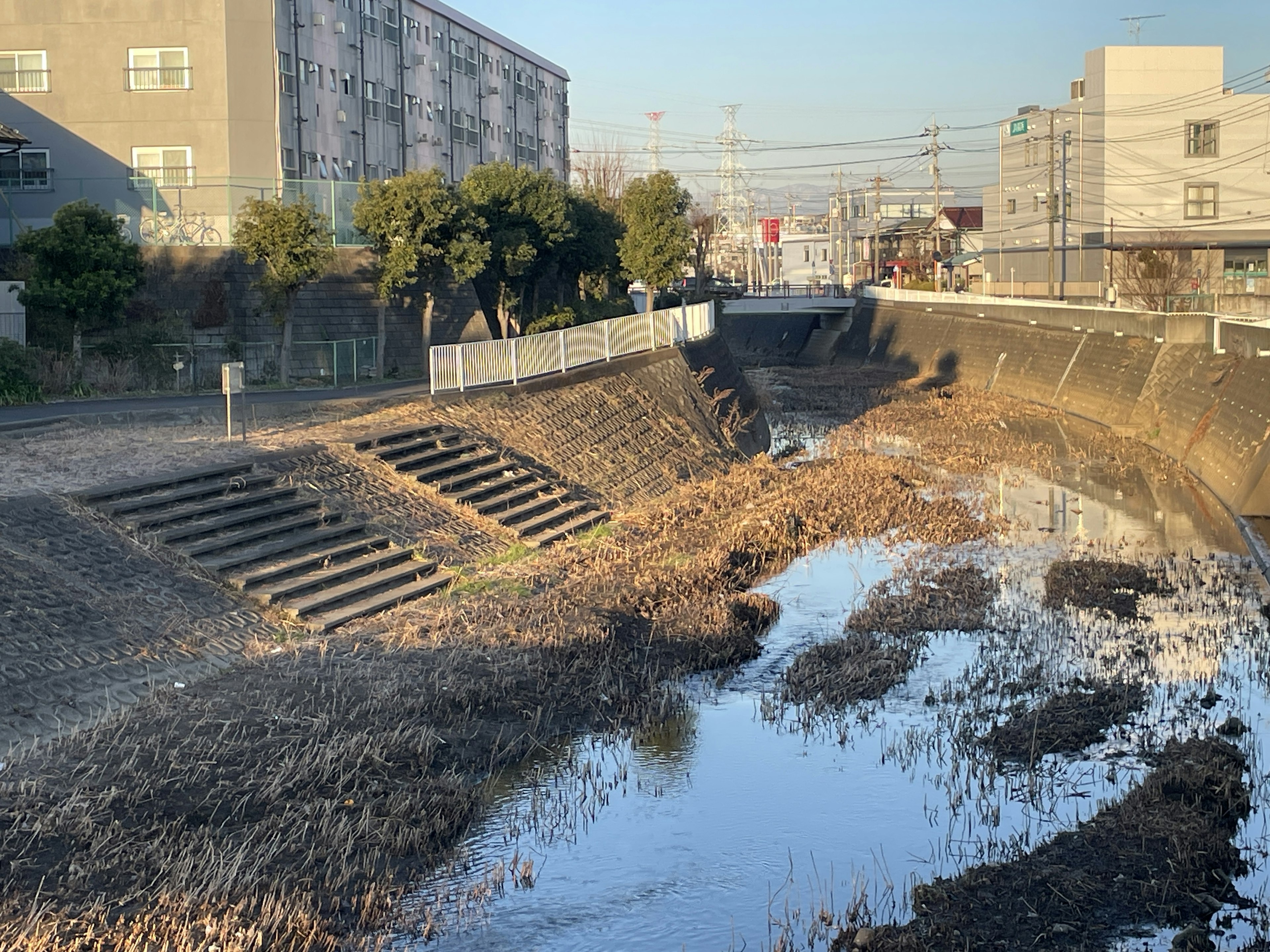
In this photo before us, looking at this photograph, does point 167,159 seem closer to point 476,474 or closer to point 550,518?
point 476,474

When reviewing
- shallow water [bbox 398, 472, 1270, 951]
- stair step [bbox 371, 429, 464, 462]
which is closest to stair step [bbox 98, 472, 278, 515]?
stair step [bbox 371, 429, 464, 462]

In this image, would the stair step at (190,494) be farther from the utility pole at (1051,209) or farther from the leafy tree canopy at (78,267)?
the utility pole at (1051,209)

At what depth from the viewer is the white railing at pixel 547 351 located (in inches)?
1019

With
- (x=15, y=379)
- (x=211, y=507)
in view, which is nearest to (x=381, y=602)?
(x=211, y=507)

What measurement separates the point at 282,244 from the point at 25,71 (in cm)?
1556

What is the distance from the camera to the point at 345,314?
33000mm

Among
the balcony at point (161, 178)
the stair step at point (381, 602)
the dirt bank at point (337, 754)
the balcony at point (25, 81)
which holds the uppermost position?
the balcony at point (25, 81)

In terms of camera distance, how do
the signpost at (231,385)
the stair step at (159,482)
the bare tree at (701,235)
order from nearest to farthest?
the stair step at (159,482) < the signpost at (231,385) < the bare tree at (701,235)

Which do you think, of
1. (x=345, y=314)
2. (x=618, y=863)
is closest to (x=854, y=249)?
(x=345, y=314)

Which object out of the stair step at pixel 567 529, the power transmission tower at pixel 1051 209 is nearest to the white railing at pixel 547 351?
the stair step at pixel 567 529

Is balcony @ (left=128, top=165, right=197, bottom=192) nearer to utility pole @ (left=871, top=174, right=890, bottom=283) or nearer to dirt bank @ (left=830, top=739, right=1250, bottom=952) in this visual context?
dirt bank @ (left=830, top=739, right=1250, bottom=952)

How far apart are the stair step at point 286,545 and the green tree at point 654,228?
26.5m

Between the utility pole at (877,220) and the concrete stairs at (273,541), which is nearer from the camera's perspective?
the concrete stairs at (273,541)

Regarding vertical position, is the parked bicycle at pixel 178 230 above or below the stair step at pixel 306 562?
above
